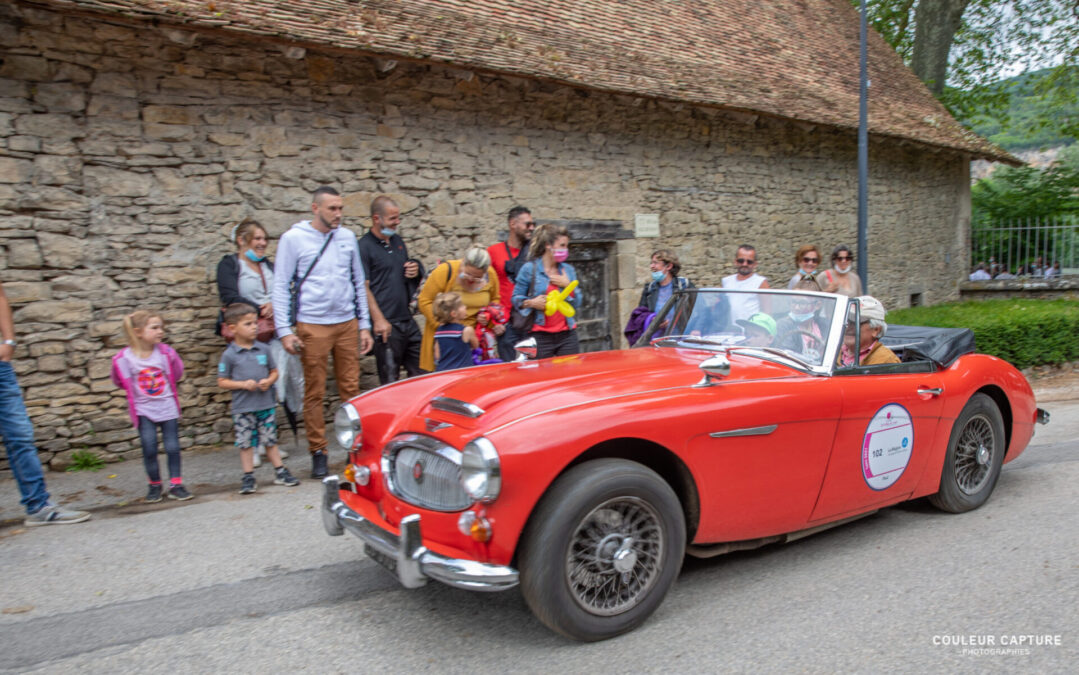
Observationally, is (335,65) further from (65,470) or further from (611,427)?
(611,427)

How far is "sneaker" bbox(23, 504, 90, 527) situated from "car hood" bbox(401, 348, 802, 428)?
2.57 m

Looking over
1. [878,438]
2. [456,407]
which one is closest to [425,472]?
[456,407]

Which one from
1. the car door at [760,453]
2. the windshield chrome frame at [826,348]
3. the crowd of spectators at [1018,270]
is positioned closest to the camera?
the car door at [760,453]

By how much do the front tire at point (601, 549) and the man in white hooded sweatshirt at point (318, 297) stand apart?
122 inches

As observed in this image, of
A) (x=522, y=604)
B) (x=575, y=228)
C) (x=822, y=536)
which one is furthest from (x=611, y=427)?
(x=575, y=228)

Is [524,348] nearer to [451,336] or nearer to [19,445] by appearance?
[451,336]

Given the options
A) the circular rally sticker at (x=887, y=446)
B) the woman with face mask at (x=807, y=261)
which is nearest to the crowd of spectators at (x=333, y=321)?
the woman with face mask at (x=807, y=261)

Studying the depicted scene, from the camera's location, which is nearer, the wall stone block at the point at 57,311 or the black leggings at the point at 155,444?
the black leggings at the point at 155,444

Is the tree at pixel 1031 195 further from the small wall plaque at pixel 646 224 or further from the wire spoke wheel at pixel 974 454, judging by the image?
the wire spoke wheel at pixel 974 454

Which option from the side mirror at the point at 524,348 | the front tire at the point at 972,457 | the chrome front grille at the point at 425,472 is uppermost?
the side mirror at the point at 524,348

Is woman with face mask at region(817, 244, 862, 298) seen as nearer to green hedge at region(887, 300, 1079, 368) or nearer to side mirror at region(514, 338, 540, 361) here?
green hedge at region(887, 300, 1079, 368)

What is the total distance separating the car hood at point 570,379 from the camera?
3.04 meters

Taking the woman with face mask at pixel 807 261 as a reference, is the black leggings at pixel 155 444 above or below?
below

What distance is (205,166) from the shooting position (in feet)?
21.9
